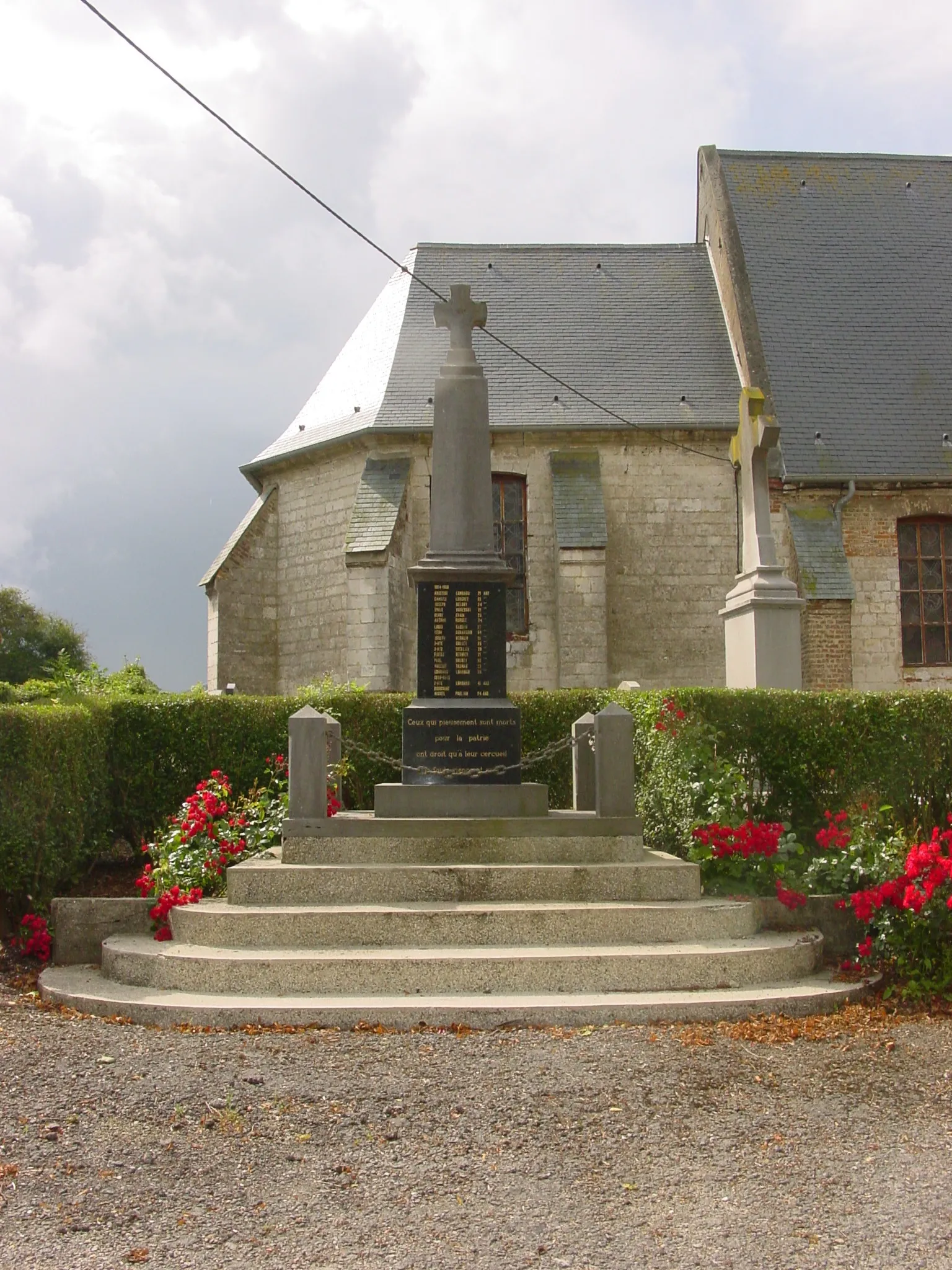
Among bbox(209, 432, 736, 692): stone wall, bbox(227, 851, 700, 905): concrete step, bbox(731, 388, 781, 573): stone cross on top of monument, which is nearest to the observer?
bbox(227, 851, 700, 905): concrete step

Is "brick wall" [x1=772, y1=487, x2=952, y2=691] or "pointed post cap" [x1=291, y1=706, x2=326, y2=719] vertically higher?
"brick wall" [x1=772, y1=487, x2=952, y2=691]

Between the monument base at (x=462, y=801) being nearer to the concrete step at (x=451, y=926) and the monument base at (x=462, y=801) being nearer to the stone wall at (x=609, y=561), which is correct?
the concrete step at (x=451, y=926)

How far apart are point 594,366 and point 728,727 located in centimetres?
1109

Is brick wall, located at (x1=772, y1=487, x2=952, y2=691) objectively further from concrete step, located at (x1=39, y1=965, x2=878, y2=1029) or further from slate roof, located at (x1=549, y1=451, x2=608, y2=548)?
concrete step, located at (x1=39, y1=965, x2=878, y2=1029)

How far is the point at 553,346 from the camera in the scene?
18469 millimetres

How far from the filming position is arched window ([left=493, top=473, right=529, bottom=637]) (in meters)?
17.1

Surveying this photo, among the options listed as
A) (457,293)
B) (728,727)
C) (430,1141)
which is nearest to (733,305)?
(457,293)

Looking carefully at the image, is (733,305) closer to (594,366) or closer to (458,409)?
(594,366)

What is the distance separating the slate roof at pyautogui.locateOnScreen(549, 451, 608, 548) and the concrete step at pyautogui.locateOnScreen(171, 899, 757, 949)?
405 inches

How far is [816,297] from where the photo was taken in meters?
18.8

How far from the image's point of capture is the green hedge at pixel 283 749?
7344 mm

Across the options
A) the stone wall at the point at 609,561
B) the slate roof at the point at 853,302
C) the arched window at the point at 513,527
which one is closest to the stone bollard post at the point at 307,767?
the stone wall at the point at 609,561

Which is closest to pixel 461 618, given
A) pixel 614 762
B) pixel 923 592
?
pixel 614 762

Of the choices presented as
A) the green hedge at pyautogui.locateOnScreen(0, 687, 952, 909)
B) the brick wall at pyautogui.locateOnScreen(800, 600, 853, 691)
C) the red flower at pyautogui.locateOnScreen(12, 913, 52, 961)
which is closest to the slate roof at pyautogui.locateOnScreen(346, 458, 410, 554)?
the brick wall at pyautogui.locateOnScreen(800, 600, 853, 691)
